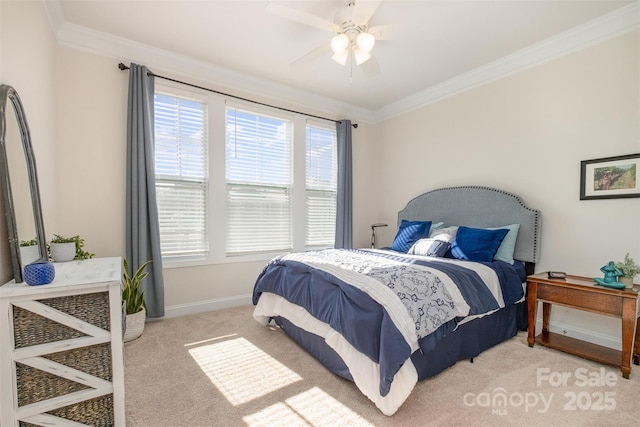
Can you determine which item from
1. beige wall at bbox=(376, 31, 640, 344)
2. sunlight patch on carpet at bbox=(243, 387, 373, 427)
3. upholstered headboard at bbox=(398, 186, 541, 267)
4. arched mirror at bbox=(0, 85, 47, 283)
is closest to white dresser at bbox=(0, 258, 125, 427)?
arched mirror at bbox=(0, 85, 47, 283)

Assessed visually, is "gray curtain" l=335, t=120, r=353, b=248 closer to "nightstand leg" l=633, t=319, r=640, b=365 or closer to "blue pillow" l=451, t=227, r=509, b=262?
"blue pillow" l=451, t=227, r=509, b=262

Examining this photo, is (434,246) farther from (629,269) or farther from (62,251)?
(62,251)

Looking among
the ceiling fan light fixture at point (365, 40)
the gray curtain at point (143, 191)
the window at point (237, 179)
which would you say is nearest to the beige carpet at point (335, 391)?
the gray curtain at point (143, 191)

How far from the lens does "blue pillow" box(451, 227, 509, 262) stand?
288 centimetres

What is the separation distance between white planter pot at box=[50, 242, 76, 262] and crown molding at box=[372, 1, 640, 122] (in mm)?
4286

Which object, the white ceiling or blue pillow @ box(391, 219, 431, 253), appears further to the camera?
blue pillow @ box(391, 219, 431, 253)

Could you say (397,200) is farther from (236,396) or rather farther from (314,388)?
(236,396)

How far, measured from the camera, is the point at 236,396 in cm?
189

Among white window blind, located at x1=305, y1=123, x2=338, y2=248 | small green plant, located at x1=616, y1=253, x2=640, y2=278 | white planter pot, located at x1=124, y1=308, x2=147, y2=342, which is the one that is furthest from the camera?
white window blind, located at x1=305, y1=123, x2=338, y2=248

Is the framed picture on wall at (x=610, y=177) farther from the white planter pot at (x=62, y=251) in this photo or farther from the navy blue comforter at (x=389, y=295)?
the white planter pot at (x=62, y=251)

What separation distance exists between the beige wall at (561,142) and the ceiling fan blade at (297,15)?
2.25m

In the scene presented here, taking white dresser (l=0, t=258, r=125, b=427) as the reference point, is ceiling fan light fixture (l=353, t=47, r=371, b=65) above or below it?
Answer: above

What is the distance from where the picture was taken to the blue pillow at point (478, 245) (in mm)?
2881

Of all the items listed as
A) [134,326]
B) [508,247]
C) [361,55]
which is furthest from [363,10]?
[134,326]
